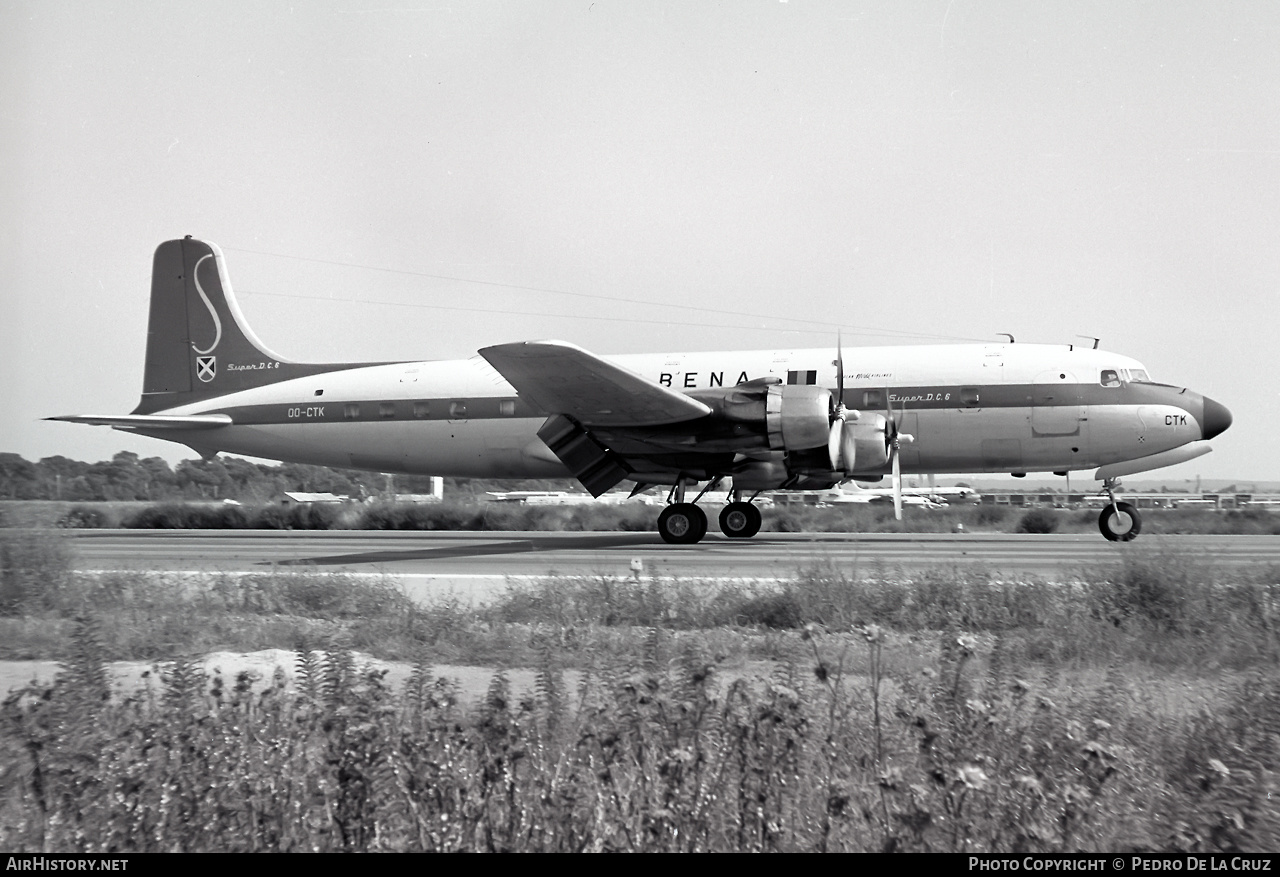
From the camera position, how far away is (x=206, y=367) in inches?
1059

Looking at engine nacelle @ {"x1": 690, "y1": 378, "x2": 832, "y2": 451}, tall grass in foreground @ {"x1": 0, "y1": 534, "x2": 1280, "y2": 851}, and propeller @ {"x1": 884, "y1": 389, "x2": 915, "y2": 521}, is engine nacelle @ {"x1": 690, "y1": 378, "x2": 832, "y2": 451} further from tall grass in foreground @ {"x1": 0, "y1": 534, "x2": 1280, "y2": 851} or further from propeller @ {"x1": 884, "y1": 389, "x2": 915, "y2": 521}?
tall grass in foreground @ {"x1": 0, "y1": 534, "x2": 1280, "y2": 851}

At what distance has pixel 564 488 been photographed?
95562mm

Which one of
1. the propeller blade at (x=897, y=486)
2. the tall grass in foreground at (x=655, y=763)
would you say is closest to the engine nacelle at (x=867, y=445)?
the propeller blade at (x=897, y=486)

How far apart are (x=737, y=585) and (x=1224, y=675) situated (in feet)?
16.5

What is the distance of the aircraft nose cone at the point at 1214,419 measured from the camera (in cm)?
1942

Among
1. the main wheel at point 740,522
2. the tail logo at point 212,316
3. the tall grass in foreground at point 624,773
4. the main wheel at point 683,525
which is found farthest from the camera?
the tail logo at point 212,316

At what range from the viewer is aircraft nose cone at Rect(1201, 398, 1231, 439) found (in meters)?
19.4

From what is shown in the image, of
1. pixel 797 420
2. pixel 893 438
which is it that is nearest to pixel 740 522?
pixel 893 438

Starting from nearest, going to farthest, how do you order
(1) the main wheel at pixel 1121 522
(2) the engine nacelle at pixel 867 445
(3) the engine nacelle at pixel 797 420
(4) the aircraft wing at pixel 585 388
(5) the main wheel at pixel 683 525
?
(4) the aircraft wing at pixel 585 388
(3) the engine nacelle at pixel 797 420
(2) the engine nacelle at pixel 867 445
(1) the main wheel at pixel 1121 522
(5) the main wheel at pixel 683 525

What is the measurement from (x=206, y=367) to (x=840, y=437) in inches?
719

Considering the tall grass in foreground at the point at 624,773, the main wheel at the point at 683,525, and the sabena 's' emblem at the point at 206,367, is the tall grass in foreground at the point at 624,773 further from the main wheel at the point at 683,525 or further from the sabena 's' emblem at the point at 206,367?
the sabena 's' emblem at the point at 206,367

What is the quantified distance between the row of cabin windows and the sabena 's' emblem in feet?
18.9

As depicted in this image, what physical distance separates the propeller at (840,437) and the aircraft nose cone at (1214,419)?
7.11m

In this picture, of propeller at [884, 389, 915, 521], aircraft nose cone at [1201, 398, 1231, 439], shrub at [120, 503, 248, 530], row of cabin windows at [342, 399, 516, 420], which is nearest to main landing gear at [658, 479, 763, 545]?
propeller at [884, 389, 915, 521]
